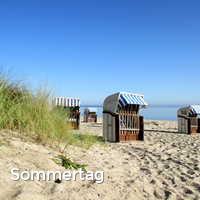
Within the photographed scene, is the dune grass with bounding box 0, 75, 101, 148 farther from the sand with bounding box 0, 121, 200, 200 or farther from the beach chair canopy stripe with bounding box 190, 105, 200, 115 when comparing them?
the beach chair canopy stripe with bounding box 190, 105, 200, 115

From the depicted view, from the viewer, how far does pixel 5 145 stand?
17.3 ft

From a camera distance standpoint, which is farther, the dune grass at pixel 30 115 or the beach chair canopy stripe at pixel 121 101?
the beach chair canopy stripe at pixel 121 101

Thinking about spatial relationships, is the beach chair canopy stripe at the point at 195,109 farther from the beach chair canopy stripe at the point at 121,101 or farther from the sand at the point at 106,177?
the sand at the point at 106,177

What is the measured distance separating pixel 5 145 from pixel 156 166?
294 cm

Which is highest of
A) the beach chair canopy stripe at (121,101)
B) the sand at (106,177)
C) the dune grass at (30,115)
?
the beach chair canopy stripe at (121,101)

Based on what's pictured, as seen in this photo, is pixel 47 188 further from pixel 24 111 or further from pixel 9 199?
pixel 24 111

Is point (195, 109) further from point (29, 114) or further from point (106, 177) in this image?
point (106, 177)

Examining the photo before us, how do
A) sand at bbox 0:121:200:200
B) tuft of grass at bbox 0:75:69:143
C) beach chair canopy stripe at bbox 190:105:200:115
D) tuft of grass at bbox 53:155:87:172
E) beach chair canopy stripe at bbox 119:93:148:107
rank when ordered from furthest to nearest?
beach chair canopy stripe at bbox 190:105:200:115 → beach chair canopy stripe at bbox 119:93:148:107 → tuft of grass at bbox 0:75:69:143 → tuft of grass at bbox 53:155:87:172 → sand at bbox 0:121:200:200

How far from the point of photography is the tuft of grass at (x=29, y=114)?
21.4 ft

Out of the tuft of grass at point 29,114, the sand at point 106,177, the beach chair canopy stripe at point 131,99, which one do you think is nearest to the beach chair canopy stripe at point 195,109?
the beach chair canopy stripe at point 131,99

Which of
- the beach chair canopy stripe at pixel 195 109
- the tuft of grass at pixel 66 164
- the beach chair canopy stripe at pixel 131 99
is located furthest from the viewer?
the beach chair canopy stripe at pixel 195 109

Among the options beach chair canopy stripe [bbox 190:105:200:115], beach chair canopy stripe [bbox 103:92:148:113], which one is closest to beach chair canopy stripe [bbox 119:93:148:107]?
beach chair canopy stripe [bbox 103:92:148:113]

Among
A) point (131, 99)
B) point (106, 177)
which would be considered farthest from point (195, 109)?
point (106, 177)

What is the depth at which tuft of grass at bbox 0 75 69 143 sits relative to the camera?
21.4 ft
